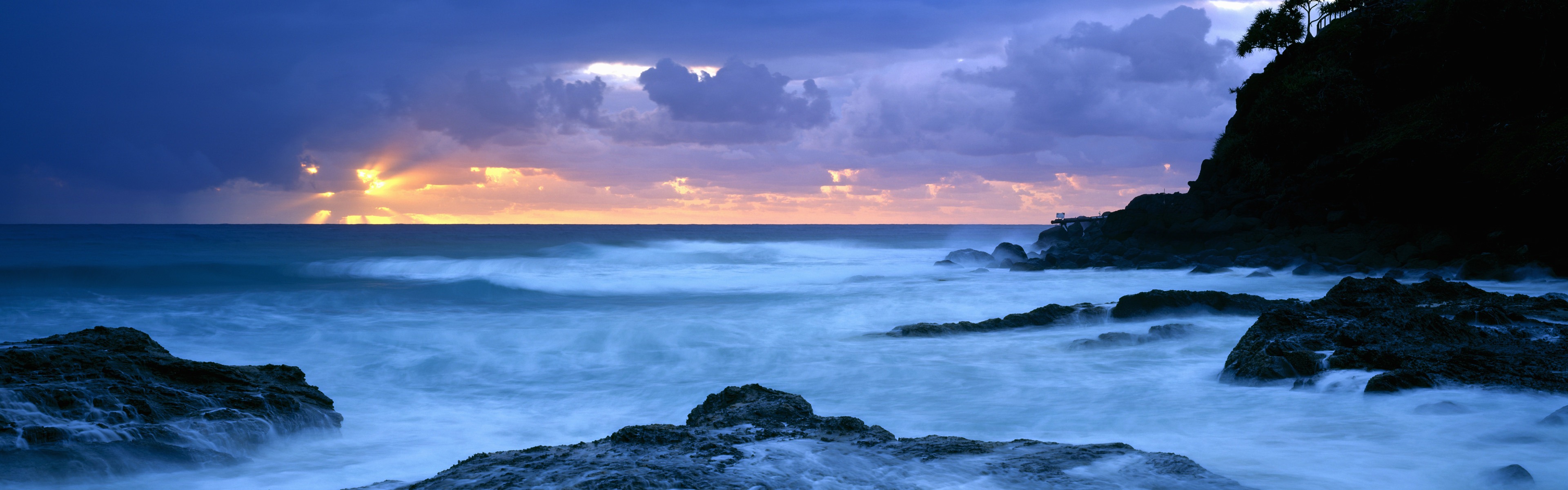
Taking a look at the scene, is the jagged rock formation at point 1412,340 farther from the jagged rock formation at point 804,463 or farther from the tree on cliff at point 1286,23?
the tree on cliff at point 1286,23

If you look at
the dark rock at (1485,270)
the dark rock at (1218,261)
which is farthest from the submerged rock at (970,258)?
the dark rock at (1485,270)

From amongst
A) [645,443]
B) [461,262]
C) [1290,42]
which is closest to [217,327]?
[645,443]

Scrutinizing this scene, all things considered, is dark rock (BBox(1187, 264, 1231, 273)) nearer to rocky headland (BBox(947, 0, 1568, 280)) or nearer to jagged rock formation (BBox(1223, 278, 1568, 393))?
rocky headland (BBox(947, 0, 1568, 280))

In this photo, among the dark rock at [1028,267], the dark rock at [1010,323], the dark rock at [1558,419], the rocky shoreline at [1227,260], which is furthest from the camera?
the dark rock at [1028,267]

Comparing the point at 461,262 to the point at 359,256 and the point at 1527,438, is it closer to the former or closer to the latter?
the point at 359,256

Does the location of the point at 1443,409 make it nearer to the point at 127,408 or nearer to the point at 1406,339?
the point at 1406,339

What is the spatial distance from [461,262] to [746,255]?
13.0m

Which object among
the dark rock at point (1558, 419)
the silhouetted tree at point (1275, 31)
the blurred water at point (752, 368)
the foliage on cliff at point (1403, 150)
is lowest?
the blurred water at point (752, 368)

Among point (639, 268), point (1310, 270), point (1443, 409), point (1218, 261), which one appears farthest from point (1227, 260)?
point (639, 268)

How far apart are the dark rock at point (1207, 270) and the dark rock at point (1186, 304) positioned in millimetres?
8541

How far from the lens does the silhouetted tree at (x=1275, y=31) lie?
27.4m

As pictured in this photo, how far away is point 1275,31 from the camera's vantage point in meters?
27.5

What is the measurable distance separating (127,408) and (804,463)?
147 inches

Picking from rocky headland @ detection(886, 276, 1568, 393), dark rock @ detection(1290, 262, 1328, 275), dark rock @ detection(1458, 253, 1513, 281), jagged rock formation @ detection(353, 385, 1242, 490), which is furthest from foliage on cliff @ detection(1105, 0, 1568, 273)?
jagged rock formation @ detection(353, 385, 1242, 490)
